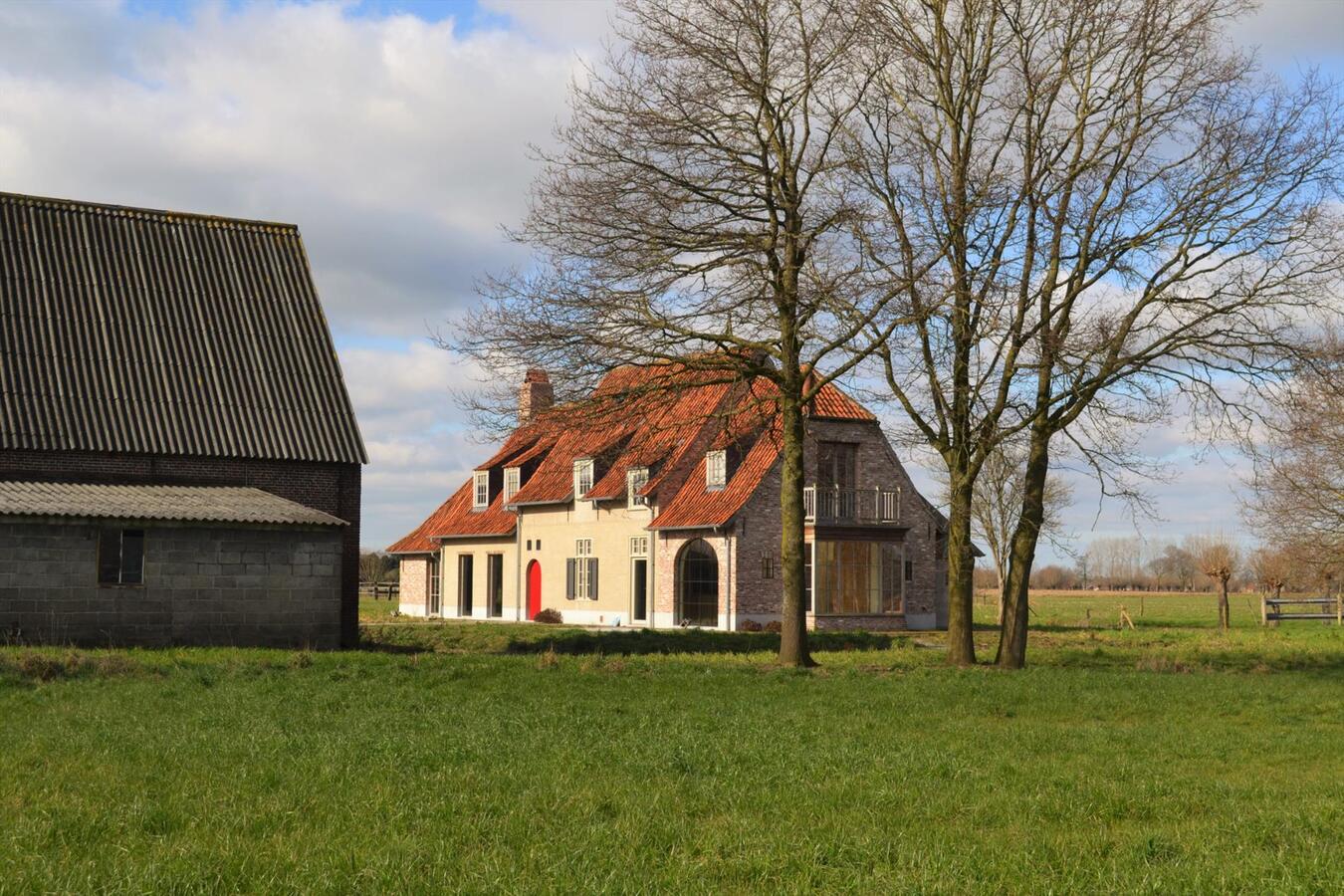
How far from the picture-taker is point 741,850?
843 cm

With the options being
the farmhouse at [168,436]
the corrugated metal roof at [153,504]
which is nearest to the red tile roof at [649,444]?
the corrugated metal roof at [153,504]

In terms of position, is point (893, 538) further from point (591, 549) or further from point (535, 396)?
point (535, 396)

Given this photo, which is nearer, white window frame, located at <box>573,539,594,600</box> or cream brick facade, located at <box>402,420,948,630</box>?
cream brick facade, located at <box>402,420,948,630</box>

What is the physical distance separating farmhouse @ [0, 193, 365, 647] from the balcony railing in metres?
17.5

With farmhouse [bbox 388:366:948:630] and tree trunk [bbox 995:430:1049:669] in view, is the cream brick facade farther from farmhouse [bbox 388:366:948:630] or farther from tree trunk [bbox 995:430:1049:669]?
tree trunk [bbox 995:430:1049:669]

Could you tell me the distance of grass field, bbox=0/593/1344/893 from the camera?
7.89m

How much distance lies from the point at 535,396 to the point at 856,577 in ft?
74.2

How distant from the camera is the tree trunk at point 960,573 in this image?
24.3 metres

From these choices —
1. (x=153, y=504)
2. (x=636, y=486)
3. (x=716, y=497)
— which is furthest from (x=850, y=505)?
(x=153, y=504)

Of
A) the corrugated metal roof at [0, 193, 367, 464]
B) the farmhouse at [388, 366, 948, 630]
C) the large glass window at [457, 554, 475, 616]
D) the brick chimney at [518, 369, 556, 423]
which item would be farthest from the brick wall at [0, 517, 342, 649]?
the large glass window at [457, 554, 475, 616]

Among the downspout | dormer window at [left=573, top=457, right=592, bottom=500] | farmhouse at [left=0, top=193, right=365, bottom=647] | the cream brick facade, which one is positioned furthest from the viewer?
the downspout

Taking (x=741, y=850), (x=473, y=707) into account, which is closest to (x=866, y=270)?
(x=473, y=707)

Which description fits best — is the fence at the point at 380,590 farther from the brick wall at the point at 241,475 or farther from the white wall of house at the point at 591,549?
the brick wall at the point at 241,475

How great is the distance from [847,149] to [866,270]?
2.75 meters
